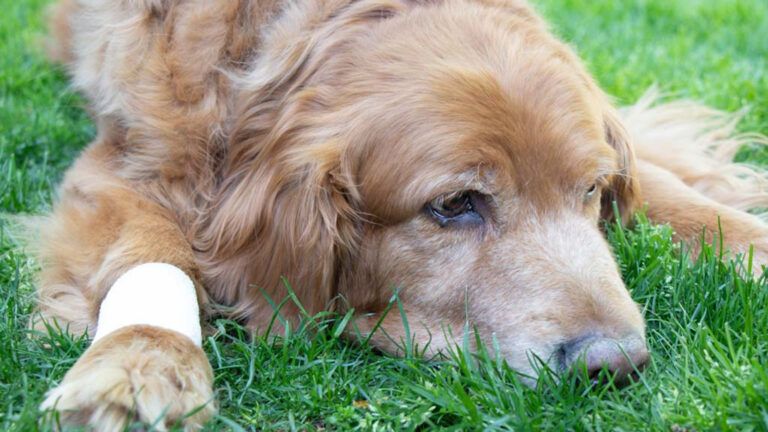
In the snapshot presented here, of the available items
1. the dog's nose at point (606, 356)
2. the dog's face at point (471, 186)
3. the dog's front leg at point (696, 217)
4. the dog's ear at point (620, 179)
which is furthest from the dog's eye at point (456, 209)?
the dog's front leg at point (696, 217)

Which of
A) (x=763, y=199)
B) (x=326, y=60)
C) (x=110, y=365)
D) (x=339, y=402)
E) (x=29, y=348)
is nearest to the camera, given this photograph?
(x=110, y=365)

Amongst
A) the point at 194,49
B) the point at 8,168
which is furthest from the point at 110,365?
the point at 8,168

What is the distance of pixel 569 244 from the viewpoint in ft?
10.8

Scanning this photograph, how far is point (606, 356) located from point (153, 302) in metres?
1.47

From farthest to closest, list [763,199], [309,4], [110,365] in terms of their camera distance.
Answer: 1. [763,199]
2. [309,4]
3. [110,365]

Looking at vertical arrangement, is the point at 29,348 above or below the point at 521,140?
below

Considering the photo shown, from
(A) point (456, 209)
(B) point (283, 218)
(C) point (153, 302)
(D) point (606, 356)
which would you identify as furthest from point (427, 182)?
(C) point (153, 302)

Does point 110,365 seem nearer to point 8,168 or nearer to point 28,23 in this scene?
point 8,168

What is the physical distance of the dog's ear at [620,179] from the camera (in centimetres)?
392

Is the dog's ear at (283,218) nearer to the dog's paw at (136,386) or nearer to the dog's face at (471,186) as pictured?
the dog's face at (471,186)

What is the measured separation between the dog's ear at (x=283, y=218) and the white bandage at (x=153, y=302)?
0.23 meters

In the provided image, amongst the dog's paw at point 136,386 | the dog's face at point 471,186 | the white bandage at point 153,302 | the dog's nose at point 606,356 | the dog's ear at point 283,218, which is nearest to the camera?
the dog's paw at point 136,386

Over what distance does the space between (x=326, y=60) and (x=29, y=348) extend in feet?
4.77

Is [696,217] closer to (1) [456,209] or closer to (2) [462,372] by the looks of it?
(1) [456,209]
